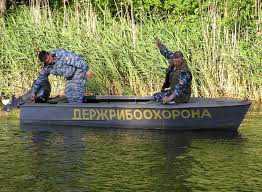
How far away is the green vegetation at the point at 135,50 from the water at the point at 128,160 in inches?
115

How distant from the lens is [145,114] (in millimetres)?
12852

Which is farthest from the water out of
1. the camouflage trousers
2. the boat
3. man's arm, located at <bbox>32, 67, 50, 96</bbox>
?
man's arm, located at <bbox>32, 67, 50, 96</bbox>

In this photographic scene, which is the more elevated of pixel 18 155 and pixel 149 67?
pixel 149 67

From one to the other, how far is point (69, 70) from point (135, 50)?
9.13ft

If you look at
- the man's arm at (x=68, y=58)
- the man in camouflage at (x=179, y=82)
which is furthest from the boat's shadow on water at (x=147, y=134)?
the man's arm at (x=68, y=58)

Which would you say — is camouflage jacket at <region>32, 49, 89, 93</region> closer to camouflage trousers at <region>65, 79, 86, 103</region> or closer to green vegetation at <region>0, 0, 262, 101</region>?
camouflage trousers at <region>65, 79, 86, 103</region>

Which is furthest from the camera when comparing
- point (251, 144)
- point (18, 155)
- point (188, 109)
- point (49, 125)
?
point (49, 125)

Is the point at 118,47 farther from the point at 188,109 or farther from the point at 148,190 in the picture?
the point at 148,190

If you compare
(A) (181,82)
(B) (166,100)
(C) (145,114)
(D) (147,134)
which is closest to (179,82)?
(A) (181,82)

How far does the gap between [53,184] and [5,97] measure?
726cm

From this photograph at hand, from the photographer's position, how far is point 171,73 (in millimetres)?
13258

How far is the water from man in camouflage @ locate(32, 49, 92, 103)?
1.00m

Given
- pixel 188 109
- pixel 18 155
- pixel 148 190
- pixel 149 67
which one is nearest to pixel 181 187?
pixel 148 190

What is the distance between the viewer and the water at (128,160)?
8.52 meters
